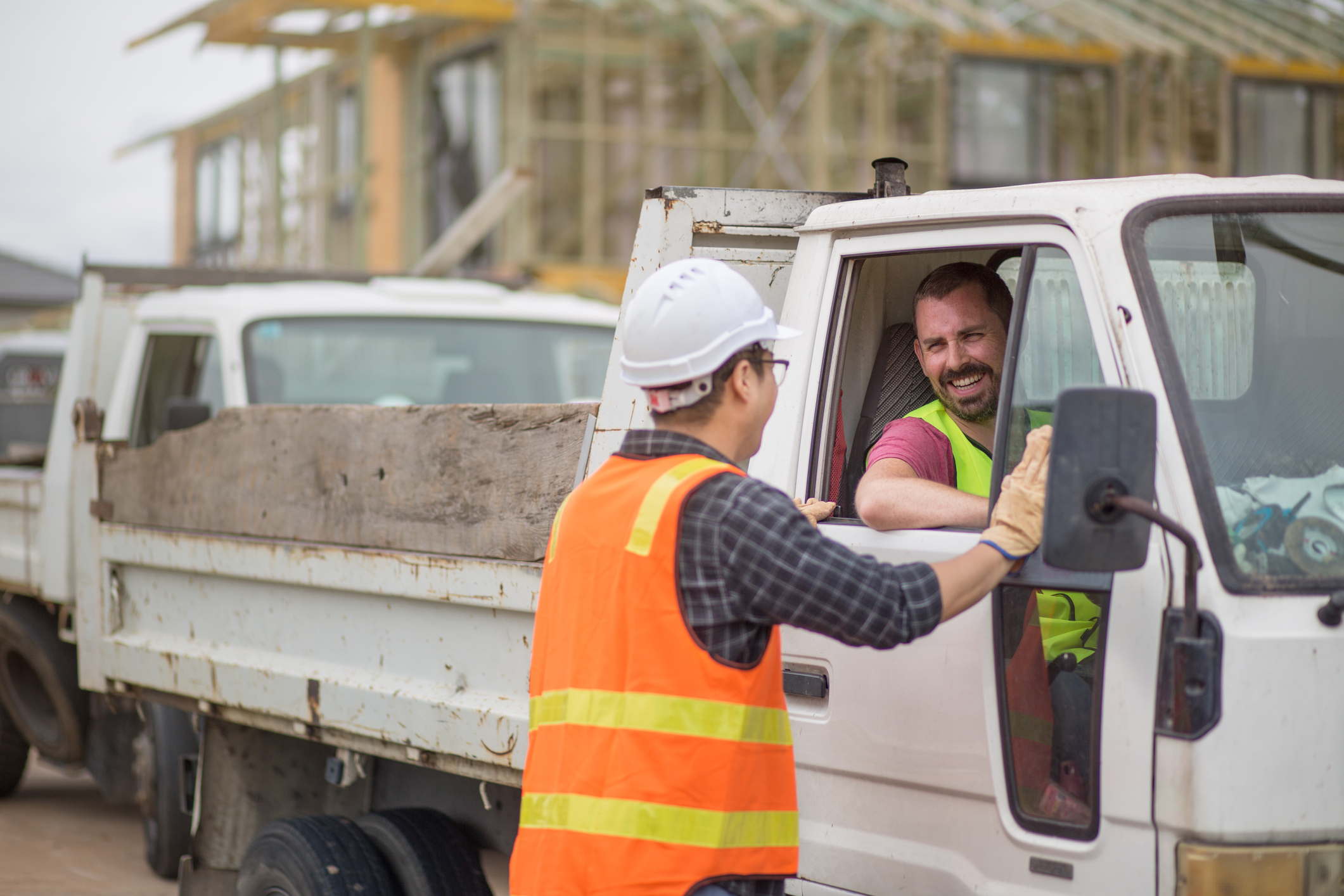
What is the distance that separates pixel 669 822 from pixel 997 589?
0.70 metres

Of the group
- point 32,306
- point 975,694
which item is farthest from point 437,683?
point 32,306

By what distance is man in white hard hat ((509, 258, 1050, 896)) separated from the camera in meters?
2.25

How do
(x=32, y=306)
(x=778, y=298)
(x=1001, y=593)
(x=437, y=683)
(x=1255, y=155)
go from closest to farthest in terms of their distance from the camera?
(x=1001, y=593) < (x=778, y=298) < (x=437, y=683) < (x=1255, y=155) < (x=32, y=306)

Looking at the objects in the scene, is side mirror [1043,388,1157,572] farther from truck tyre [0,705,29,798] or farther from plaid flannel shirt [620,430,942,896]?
truck tyre [0,705,29,798]

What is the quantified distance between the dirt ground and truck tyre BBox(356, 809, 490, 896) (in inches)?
105

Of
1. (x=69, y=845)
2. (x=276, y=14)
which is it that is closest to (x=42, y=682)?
(x=69, y=845)

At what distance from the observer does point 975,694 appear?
2.58 m

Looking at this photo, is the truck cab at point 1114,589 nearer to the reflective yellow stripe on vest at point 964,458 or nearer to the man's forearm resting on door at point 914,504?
the man's forearm resting on door at point 914,504

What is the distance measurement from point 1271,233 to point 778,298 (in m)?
1.04

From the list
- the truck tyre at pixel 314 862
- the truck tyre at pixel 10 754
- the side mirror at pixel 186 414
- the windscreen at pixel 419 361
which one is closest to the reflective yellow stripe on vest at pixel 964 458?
the truck tyre at pixel 314 862

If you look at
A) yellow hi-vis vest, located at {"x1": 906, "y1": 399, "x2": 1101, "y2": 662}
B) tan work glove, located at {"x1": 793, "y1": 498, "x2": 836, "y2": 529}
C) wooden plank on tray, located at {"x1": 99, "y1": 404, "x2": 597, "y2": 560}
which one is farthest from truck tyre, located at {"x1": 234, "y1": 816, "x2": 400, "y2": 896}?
yellow hi-vis vest, located at {"x1": 906, "y1": 399, "x2": 1101, "y2": 662}

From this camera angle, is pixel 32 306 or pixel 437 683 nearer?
pixel 437 683

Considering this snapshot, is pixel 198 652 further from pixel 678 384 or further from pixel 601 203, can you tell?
pixel 601 203

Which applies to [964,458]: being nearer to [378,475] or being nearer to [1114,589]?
[1114,589]
